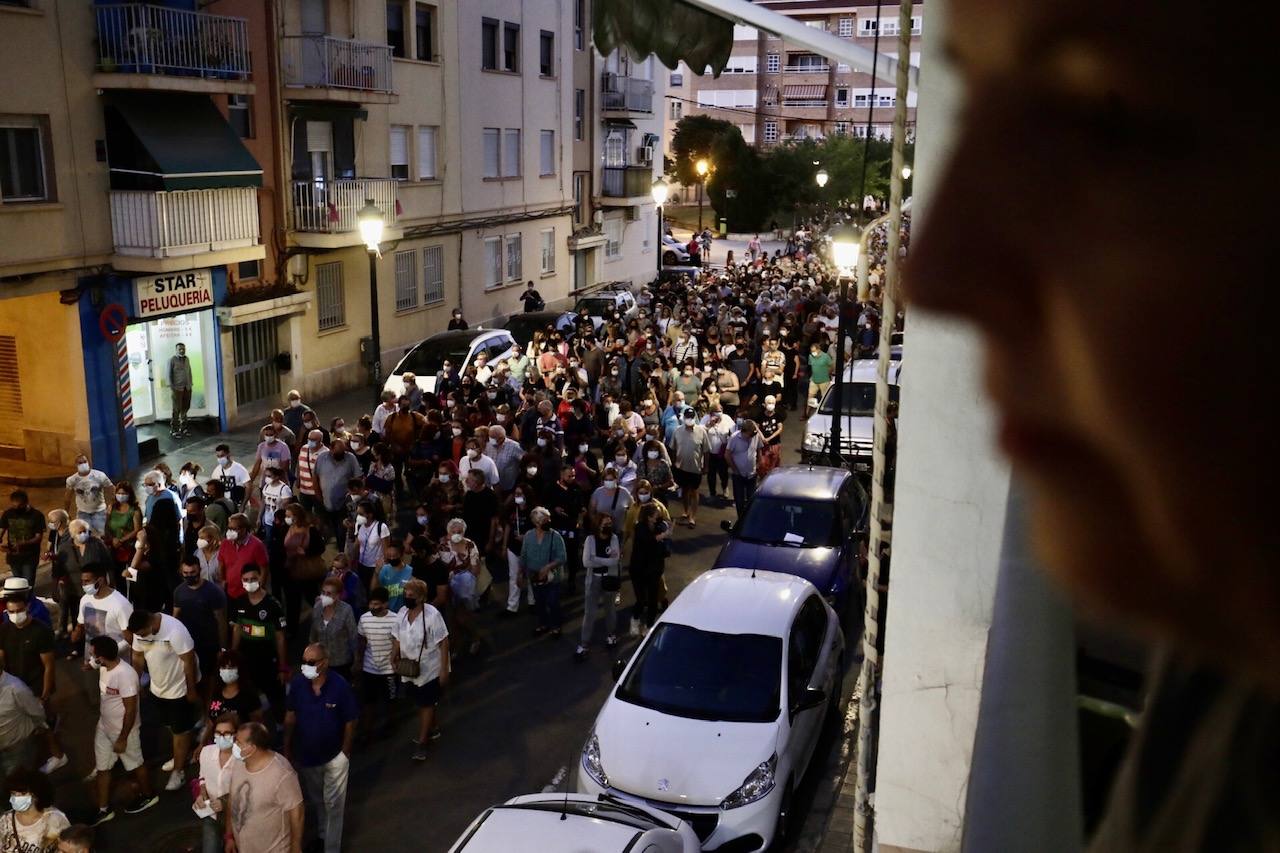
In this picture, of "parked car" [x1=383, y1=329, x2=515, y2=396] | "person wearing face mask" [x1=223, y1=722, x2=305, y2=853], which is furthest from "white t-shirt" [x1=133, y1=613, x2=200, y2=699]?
"parked car" [x1=383, y1=329, x2=515, y2=396]

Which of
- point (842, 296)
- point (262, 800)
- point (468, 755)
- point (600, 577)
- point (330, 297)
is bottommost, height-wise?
point (468, 755)

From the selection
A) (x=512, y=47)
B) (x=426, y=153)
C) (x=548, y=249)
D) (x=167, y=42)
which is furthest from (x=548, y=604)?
(x=548, y=249)

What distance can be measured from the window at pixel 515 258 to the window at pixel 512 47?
4.64 meters

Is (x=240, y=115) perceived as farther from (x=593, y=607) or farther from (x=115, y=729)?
(x=115, y=729)

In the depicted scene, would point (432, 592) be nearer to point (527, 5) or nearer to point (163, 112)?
point (163, 112)

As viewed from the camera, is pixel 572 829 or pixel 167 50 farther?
pixel 167 50

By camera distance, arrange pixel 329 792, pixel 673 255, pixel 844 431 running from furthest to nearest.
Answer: pixel 673 255 → pixel 844 431 → pixel 329 792

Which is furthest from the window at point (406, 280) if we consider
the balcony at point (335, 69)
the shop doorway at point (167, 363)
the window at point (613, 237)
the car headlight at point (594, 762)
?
the car headlight at point (594, 762)

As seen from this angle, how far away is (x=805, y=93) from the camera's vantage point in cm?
6825

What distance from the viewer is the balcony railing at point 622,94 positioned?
1544 inches

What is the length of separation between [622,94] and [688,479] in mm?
26174

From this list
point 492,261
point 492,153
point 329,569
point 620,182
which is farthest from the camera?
point 620,182

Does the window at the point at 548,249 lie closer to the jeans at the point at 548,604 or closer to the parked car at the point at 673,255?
the parked car at the point at 673,255

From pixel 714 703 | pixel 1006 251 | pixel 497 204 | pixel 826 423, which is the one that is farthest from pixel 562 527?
pixel 497 204
